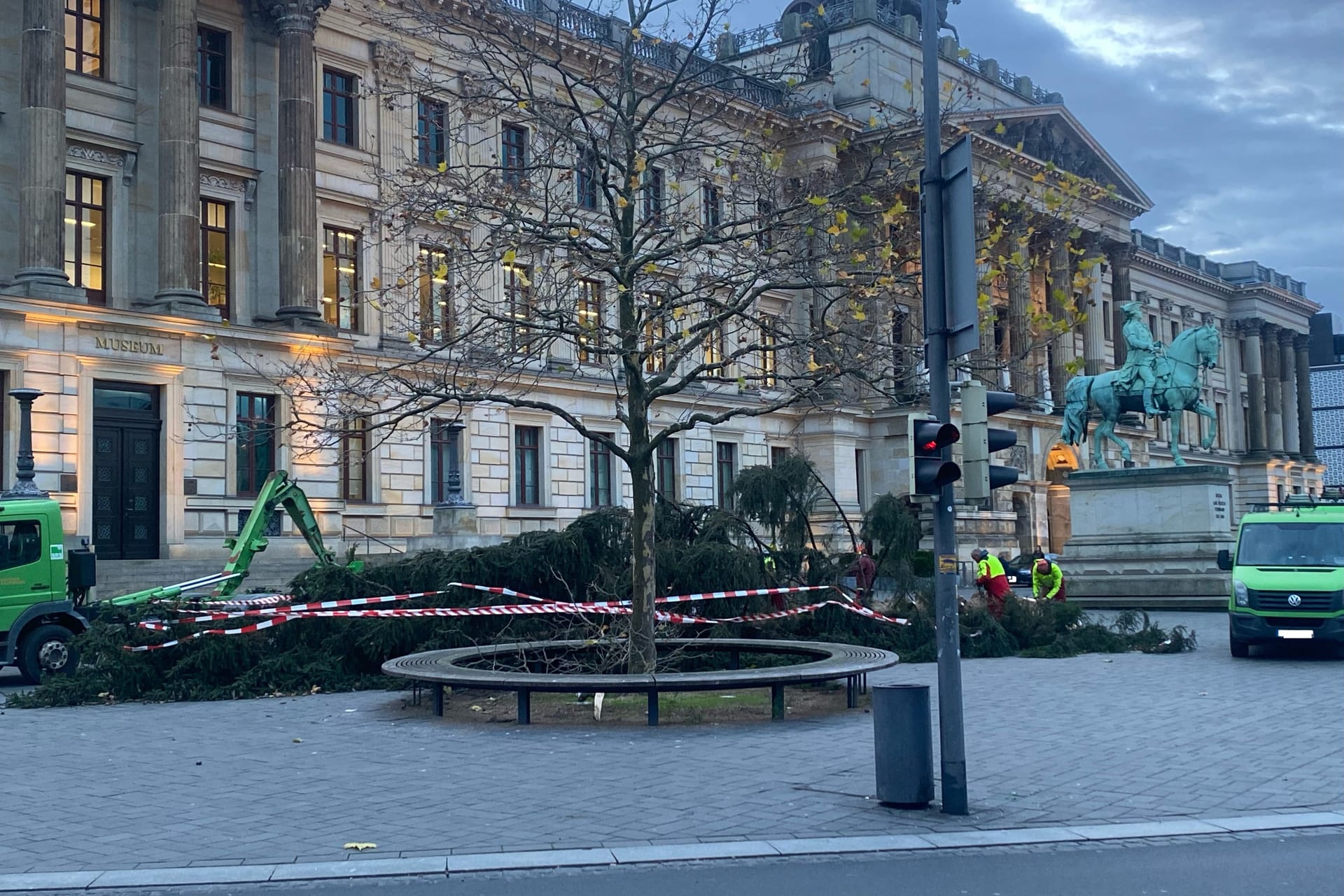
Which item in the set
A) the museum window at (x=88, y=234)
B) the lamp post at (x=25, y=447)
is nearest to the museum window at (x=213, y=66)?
the museum window at (x=88, y=234)

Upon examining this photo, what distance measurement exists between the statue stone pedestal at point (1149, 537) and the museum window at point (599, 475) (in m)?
16.6

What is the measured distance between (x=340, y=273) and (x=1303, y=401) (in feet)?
275

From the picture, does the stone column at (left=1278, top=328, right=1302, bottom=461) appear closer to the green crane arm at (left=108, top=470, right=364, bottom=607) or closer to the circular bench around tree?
the green crane arm at (left=108, top=470, right=364, bottom=607)

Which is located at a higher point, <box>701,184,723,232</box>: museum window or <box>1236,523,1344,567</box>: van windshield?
<box>701,184,723,232</box>: museum window

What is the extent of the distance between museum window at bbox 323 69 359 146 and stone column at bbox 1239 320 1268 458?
7330 cm

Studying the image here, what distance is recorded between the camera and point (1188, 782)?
10.4 meters

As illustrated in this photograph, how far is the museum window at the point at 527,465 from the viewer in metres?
43.2

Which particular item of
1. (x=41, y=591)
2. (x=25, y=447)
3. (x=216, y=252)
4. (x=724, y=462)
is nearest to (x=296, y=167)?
(x=216, y=252)

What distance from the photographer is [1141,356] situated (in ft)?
117

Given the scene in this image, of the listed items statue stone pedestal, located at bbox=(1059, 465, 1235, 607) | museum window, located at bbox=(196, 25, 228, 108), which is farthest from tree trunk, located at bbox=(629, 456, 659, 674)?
museum window, located at bbox=(196, 25, 228, 108)

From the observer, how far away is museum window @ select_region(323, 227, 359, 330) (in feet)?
125

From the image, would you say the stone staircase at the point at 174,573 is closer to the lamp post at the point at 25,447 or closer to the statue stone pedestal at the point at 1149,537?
the lamp post at the point at 25,447

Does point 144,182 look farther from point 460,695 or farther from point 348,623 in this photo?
point 460,695

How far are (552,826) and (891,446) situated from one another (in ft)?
156
